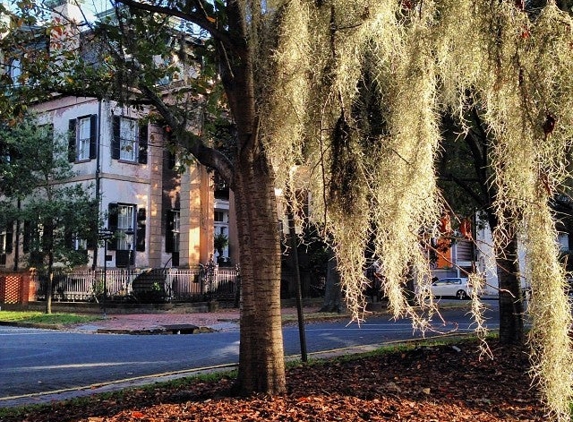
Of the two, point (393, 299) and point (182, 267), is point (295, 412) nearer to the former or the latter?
point (393, 299)

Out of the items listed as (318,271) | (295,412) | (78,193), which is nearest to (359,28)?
(295,412)

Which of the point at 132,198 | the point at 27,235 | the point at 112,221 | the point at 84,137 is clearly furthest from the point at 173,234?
the point at 27,235

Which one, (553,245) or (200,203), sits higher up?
(200,203)

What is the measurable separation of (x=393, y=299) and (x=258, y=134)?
80.4 inches

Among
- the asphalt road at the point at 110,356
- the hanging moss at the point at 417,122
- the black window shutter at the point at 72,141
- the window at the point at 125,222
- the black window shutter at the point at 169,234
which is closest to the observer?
the hanging moss at the point at 417,122

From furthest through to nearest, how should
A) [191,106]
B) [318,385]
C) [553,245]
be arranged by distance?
1. [191,106]
2. [318,385]
3. [553,245]

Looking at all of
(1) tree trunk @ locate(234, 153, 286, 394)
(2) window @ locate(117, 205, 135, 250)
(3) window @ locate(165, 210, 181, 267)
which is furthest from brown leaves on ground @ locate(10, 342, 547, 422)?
(3) window @ locate(165, 210, 181, 267)

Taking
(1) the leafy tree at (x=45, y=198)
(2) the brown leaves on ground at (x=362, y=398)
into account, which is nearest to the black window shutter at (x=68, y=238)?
(1) the leafy tree at (x=45, y=198)

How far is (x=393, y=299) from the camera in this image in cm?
397

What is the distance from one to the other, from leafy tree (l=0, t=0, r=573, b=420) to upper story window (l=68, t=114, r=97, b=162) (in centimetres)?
2341

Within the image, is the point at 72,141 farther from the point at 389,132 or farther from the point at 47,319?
the point at 389,132

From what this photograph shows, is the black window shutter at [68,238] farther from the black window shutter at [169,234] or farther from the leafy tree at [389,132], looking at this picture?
the leafy tree at [389,132]

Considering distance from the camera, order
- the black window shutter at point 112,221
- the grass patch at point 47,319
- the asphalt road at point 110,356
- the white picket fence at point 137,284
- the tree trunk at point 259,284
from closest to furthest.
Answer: the tree trunk at point 259,284, the asphalt road at point 110,356, the grass patch at point 47,319, the white picket fence at point 137,284, the black window shutter at point 112,221

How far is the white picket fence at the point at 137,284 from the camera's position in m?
25.5
